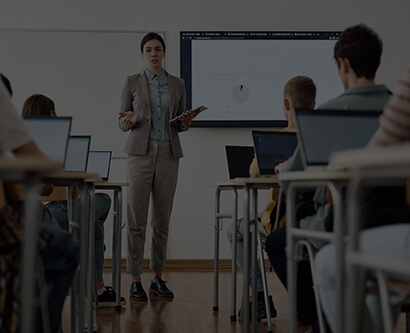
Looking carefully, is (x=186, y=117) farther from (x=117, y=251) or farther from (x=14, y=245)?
(x=14, y=245)

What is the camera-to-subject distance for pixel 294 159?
1913mm

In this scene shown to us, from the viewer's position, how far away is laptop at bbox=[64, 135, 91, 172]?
2.80 meters

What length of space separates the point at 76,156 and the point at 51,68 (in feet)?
8.25

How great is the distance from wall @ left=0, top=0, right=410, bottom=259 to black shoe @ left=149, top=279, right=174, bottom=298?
1.37m

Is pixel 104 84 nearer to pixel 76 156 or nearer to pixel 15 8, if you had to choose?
pixel 15 8

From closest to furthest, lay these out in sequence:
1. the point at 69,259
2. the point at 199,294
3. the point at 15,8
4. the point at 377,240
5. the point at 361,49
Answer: the point at 377,240
the point at 69,259
the point at 361,49
the point at 199,294
the point at 15,8

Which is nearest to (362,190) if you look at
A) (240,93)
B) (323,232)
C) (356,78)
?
(323,232)

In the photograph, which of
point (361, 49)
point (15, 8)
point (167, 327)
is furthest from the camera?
point (15, 8)

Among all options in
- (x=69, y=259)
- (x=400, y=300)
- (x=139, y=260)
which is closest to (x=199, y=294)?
(x=139, y=260)

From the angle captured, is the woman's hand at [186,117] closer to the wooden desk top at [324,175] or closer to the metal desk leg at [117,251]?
the metal desk leg at [117,251]

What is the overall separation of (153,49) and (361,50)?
200 cm

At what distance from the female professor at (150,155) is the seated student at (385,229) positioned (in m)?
2.19

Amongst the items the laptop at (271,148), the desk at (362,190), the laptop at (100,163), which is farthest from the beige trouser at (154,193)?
the desk at (362,190)

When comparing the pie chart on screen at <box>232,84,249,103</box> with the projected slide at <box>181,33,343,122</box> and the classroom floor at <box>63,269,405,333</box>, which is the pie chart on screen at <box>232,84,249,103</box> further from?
the classroom floor at <box>63,269,405,333</box>
